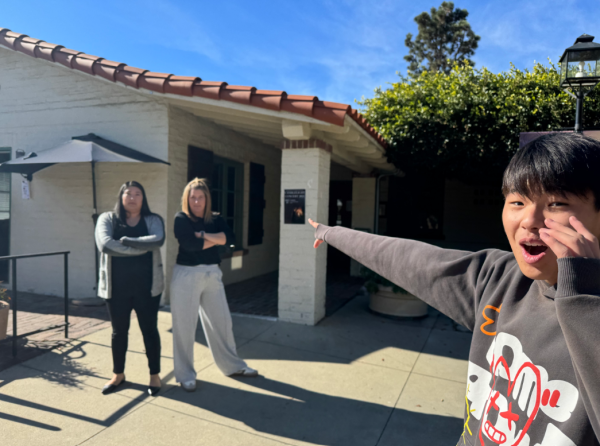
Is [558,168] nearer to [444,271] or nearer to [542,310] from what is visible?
[542,310]

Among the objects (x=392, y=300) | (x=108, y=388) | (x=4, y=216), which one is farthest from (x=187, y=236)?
(x=4, y=216)

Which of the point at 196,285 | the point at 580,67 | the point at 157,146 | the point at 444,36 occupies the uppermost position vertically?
the point at 444,36

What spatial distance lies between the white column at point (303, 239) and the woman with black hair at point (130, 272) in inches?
82.1

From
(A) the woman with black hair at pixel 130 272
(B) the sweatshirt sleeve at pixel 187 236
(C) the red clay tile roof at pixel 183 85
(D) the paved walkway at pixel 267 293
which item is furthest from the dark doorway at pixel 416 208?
(A) the woman with black hair at pixel 130 272

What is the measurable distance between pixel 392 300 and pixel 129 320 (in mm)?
3592

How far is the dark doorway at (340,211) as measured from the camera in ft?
34.1

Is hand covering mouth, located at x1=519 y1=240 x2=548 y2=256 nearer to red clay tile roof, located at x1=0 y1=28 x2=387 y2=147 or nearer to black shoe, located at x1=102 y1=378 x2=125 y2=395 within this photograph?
black shoe, located at x1=102 y1=378 x2=125 y2=395

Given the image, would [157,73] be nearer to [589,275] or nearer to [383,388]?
[383,388]

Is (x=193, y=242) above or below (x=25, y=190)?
below

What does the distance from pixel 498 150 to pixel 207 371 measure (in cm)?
543

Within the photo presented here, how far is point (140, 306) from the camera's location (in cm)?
328

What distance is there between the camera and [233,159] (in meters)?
7.24

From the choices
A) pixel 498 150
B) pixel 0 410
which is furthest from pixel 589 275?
pixel 498 150

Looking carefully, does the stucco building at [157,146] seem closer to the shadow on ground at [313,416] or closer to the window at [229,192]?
the window at [229,192]
